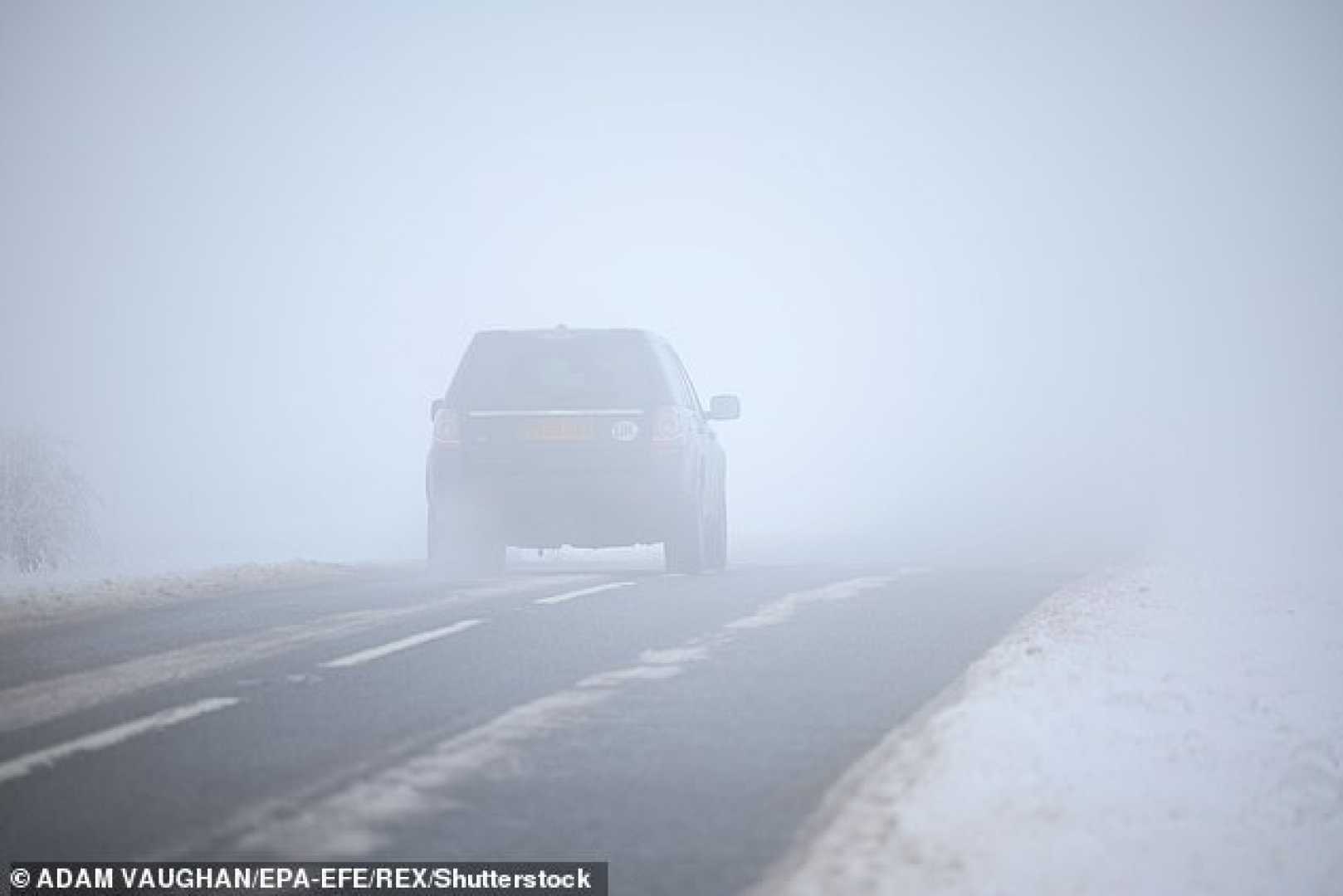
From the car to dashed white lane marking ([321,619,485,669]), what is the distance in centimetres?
412

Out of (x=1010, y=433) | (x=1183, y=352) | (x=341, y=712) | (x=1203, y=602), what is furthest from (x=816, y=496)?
(x=1183, y=352)

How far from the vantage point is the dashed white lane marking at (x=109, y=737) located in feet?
15.2

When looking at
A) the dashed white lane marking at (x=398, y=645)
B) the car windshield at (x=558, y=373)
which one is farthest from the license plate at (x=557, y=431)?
the dashed white lane marking at (x=398, y=645)

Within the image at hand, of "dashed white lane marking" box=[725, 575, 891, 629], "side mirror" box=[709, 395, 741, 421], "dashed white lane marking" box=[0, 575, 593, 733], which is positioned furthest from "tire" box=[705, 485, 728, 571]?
"dashed white lane marking" box=[0, 575, 593, 733]

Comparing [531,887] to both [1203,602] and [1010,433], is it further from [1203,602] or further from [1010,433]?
[1010,433]

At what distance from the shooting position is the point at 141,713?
547 centimetres

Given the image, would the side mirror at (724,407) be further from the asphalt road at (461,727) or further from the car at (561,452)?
the asphalt road at (461,727)

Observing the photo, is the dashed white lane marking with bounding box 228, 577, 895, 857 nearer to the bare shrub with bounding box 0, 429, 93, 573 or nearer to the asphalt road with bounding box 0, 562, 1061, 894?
the asphalt road with bounding box 0, 562, 1061, 894

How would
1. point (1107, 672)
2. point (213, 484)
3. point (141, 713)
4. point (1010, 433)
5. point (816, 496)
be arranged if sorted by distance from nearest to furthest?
point (141, 713)
point (1107, 672)
point (213, 484)
point (816, 496)
point (1010, 433)

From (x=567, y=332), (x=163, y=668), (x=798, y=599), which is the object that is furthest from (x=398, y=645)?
(x=567, y=332)

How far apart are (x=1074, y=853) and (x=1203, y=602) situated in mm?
6995

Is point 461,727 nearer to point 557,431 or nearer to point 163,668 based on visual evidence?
point 163,668

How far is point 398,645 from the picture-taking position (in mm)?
7348

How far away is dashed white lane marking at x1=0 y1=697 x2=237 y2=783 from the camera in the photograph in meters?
4.64
